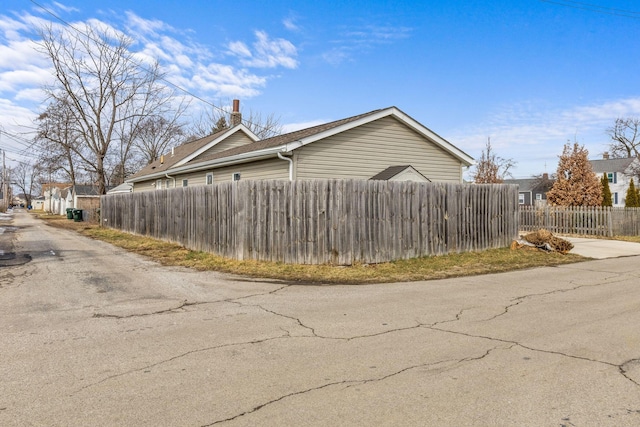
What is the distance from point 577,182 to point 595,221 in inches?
227

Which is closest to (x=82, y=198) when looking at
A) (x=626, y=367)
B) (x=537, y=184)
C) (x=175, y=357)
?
(x=175, y=357)

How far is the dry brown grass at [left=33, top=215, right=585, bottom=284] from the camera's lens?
30.6 ft

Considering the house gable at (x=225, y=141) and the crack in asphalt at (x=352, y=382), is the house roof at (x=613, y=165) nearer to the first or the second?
the house gable at (x=225, y=141)

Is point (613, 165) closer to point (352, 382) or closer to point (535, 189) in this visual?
point (535, 189)

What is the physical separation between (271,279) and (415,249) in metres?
4.34

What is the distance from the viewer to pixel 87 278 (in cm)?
917

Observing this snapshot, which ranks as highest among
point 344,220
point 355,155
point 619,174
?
point 619,174

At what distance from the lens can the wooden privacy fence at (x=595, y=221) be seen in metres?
20.4

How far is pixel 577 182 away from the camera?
25438 millimetres

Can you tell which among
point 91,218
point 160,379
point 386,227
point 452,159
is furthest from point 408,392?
point 91,218

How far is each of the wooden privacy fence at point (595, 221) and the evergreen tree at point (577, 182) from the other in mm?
4207

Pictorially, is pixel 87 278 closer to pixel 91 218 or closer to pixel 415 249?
pixel 415 249

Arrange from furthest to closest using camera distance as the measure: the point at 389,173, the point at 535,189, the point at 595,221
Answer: the point at 535,189, the point at 595,221, the point at 389,173

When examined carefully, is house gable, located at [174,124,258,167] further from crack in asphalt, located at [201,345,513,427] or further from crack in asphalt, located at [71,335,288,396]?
crack in asphalt, located at [201,345,513,427]
